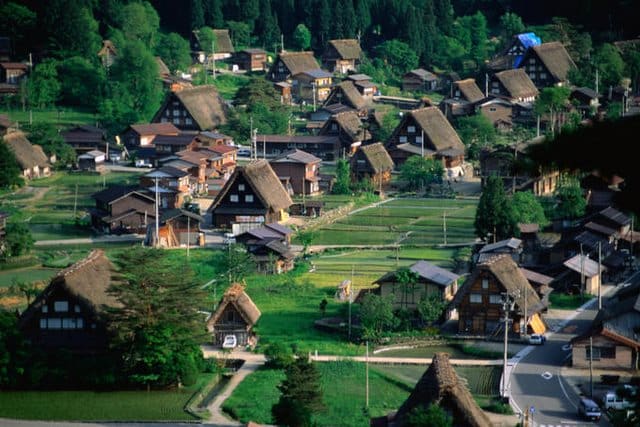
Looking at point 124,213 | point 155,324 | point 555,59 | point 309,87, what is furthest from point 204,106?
point 155,324

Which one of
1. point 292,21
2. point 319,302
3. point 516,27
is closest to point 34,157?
point 319,302

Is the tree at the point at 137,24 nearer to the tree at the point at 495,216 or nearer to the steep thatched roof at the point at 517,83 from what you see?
the steep thatched roof at the point at 517,83

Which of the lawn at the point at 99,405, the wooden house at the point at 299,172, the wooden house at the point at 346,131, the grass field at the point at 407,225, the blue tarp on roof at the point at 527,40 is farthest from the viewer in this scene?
the blue tarp on roof at the point at 527,40

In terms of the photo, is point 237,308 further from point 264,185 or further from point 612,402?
point 264,185

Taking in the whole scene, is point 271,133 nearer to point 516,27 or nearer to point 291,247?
point 291,247

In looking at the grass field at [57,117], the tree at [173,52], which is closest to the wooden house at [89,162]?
the grass field at [57,117]

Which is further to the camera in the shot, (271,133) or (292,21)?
(292,21)
